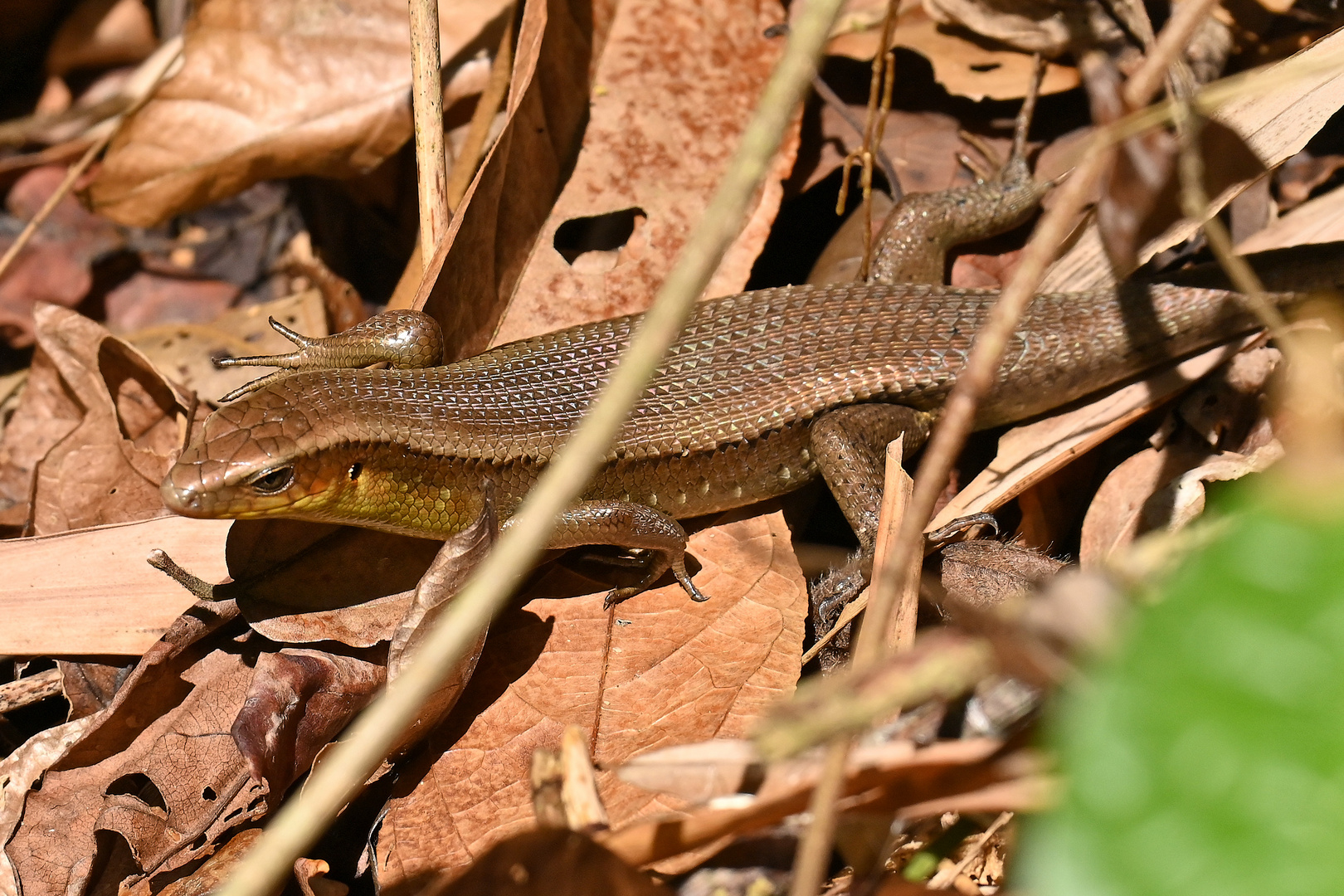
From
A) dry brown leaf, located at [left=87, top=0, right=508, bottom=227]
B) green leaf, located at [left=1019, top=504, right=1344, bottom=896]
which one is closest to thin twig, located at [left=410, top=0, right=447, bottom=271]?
dry brown leaf, located at [left=87, top=0, right=508, bottom=227]

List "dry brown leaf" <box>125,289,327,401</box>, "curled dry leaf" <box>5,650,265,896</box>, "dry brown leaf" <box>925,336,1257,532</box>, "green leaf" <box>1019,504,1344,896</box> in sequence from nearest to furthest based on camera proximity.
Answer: "green leaf" <box>1019,504,1344,896</box>, "curled dry leaf" <box>5,650,265,896</box>, "dry brown leaf" <box>925,336,1257,532</box>, "dry brown leaf" <box>125,289,327,401</box>

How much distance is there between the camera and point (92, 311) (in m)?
4.87

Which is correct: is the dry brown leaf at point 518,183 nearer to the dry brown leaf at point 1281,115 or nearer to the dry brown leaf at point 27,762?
the dry brown leaf at point 27,762

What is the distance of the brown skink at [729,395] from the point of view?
3248mm

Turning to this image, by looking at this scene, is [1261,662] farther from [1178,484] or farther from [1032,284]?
[1178,484]

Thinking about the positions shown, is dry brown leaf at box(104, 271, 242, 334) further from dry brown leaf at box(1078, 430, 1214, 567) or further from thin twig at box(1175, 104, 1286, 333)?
thin twig at box(1175, 104, 1286, 333)

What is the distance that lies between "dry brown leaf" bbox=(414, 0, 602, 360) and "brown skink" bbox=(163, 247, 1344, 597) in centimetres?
21

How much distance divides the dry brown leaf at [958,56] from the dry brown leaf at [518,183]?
103 cm

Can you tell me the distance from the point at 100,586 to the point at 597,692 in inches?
63.7

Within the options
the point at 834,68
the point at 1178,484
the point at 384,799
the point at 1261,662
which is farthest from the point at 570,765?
the point at 834,68

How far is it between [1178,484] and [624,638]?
1715 mm

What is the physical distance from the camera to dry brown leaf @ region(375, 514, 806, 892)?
2.69 metres

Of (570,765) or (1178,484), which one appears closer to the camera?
(570,765)

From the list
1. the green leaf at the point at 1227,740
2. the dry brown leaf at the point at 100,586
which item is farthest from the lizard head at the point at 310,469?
the green leaf at the point at 1227,740
